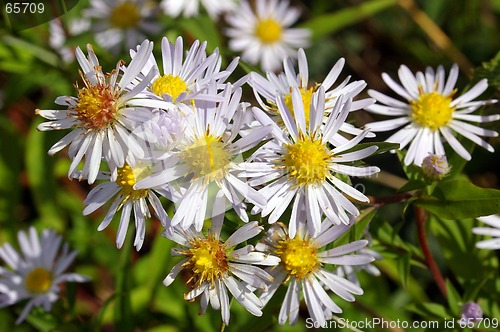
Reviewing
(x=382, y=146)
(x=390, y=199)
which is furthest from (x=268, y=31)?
(x=382, y=146)

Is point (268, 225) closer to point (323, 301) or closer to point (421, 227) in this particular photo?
point (323, 301)

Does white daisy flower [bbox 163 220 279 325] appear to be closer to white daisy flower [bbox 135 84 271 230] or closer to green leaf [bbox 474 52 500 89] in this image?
white daisy flower [bbox 135 84 271 230]

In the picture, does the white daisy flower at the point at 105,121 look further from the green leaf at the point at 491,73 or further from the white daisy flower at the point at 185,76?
the green leaf at the point at 491,73

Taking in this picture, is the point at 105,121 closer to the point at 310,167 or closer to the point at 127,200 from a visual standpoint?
the point at 127,200

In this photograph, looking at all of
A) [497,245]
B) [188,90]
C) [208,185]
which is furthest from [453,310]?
[188,90]

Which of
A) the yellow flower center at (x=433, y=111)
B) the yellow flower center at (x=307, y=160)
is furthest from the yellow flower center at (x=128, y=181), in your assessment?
the yellow flower center at (x=433, y=111)

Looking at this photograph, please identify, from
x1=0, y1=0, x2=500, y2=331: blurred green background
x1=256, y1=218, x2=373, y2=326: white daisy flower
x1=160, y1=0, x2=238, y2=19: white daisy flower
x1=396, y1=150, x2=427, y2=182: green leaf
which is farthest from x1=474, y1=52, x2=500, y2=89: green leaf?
x1=160, y1=0, x2=238, y2=19: white daisy flower
